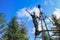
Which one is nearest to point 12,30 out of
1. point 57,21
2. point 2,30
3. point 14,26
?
point 14,26

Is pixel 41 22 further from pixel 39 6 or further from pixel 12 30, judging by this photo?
pixel 12 30

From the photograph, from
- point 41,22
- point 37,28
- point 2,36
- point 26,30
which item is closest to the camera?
point 37,28

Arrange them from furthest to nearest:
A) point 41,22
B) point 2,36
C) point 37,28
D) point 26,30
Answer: point 26,30 < point 2,36 < point 41,22 < point 37,28

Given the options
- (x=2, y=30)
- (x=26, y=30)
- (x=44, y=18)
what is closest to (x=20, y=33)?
(x=26, y=30)

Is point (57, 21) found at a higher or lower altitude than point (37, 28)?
higher

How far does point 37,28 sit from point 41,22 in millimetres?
3350

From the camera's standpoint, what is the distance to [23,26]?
5612cm

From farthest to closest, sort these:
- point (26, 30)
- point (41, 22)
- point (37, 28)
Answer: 1. point (26, 30)
2. point (41, 22)
3. point (37, 28)

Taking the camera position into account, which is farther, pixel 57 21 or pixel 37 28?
pixel 57 21

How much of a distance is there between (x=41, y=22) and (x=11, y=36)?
24.7 metres

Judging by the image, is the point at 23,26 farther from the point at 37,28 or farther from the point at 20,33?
the point at 37,28

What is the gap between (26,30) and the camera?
56.1 m

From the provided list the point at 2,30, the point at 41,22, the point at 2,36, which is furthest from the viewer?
the point at 2,36

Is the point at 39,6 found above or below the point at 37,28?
above
